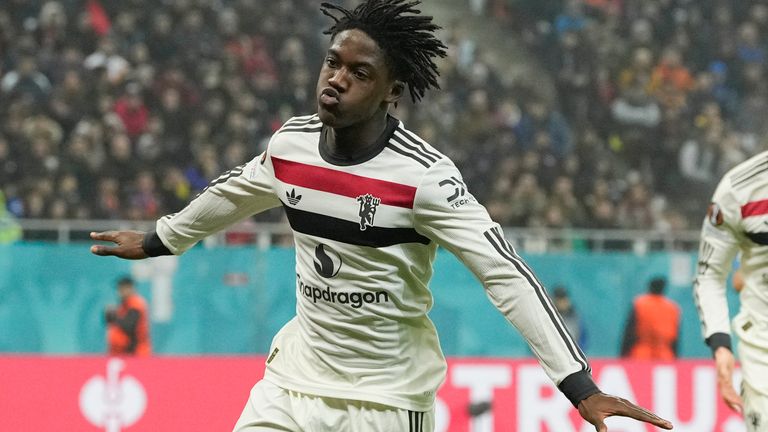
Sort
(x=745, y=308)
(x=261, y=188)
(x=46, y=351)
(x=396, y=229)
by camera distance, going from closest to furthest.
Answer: (x=396, y=229) < (x=261, y=188) < (x=745, y=308) < (x=46, y=351)

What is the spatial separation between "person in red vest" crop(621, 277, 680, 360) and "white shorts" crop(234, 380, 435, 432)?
29.5ft

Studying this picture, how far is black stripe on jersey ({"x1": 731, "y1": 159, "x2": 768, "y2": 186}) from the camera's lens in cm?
626

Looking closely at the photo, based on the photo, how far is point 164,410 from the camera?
9.45m

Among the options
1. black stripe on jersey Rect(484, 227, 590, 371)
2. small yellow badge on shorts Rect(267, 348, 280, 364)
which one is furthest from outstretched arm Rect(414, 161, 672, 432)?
small yellow badge on shorts Rect(267, 348, 280, 364)

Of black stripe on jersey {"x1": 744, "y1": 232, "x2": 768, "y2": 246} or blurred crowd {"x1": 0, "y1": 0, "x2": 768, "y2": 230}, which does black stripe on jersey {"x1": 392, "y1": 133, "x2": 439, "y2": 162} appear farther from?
blurred crowd {"x1": 0, "y1": 0, "x2": 768, "y2": 230}

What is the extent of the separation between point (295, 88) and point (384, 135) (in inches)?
492

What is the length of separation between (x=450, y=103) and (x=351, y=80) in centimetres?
1326

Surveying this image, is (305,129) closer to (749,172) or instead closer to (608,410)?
(608,410)

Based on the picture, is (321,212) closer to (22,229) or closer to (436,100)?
(22,229)

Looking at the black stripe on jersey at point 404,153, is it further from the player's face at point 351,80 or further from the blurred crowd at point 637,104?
the blurred crowd at point 637,104

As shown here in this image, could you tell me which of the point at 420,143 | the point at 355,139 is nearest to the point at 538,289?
the point at 420,143

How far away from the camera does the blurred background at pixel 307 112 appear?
41.6ft

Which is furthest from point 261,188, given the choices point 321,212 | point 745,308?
point 745,308

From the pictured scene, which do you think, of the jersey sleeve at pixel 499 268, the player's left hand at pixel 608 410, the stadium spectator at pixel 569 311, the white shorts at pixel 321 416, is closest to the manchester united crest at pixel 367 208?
the jersey sleeve at pixel 499 268
